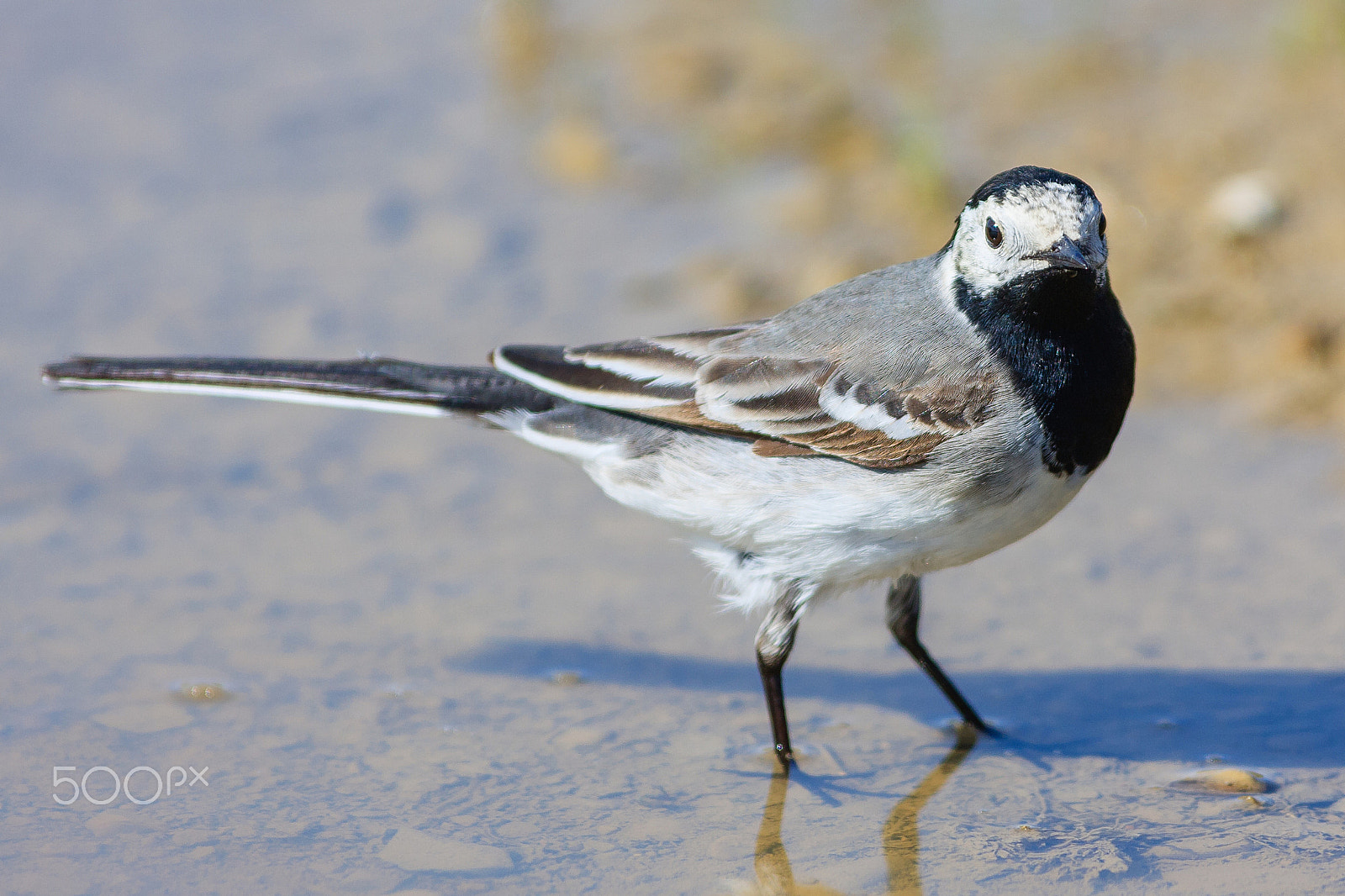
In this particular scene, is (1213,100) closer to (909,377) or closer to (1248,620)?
(1248,620)

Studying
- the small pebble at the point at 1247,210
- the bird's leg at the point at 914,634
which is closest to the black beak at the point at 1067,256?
the bird's leg at the point at 914,634

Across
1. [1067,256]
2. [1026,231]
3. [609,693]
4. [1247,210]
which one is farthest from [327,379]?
[1247,210]

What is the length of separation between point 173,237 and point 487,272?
6.05 ft

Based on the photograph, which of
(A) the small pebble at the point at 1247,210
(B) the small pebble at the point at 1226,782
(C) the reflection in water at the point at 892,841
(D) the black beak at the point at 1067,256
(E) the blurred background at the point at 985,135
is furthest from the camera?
(A) the small pebble at the point at 1247,210

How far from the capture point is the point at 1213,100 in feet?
28.8

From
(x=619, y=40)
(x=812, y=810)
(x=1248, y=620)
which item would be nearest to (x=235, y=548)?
(x=812, y=810)

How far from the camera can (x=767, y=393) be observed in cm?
486

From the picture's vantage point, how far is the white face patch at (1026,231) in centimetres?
432

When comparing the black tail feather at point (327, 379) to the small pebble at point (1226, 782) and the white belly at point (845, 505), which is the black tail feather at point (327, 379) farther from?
the small pebble at point (1226, 782)

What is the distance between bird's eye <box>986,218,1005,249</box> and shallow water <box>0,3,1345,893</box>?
69.9 inches

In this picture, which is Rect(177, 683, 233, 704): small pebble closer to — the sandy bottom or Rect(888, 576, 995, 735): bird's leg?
the sandy bottom

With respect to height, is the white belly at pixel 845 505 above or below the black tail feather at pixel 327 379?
below

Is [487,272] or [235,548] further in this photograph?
[487,272]

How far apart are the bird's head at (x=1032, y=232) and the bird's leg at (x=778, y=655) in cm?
129
